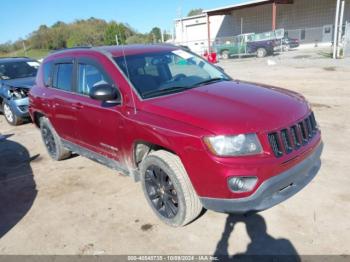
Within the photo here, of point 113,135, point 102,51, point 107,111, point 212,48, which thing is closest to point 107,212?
point 113,135

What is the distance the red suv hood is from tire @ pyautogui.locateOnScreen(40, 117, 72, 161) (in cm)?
260

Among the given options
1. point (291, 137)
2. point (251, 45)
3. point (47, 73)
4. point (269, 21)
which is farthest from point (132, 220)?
point (269, 21)

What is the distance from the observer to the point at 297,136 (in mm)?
3051

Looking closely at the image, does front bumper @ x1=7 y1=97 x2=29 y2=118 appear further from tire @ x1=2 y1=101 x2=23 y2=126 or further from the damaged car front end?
tire @ x1=2 y1=101 x2=23 y2=126

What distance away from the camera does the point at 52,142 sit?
556 centimetres

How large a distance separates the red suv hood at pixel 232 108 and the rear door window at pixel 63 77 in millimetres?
1737

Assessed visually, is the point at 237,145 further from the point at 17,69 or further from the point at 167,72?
the point at 17,69

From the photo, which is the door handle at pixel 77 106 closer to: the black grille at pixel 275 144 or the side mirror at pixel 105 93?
the side mirror at pixel 105 93

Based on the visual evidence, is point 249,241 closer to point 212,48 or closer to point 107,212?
point 107,212

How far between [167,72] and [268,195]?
199cm

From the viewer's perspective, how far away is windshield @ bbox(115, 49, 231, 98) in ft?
11.8

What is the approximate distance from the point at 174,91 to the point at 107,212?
5.41 feet

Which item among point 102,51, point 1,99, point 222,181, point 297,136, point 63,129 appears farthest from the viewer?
point 1,99

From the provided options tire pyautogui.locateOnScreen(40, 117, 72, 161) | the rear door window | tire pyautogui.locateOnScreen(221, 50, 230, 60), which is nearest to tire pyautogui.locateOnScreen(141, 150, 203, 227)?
the rear door window
